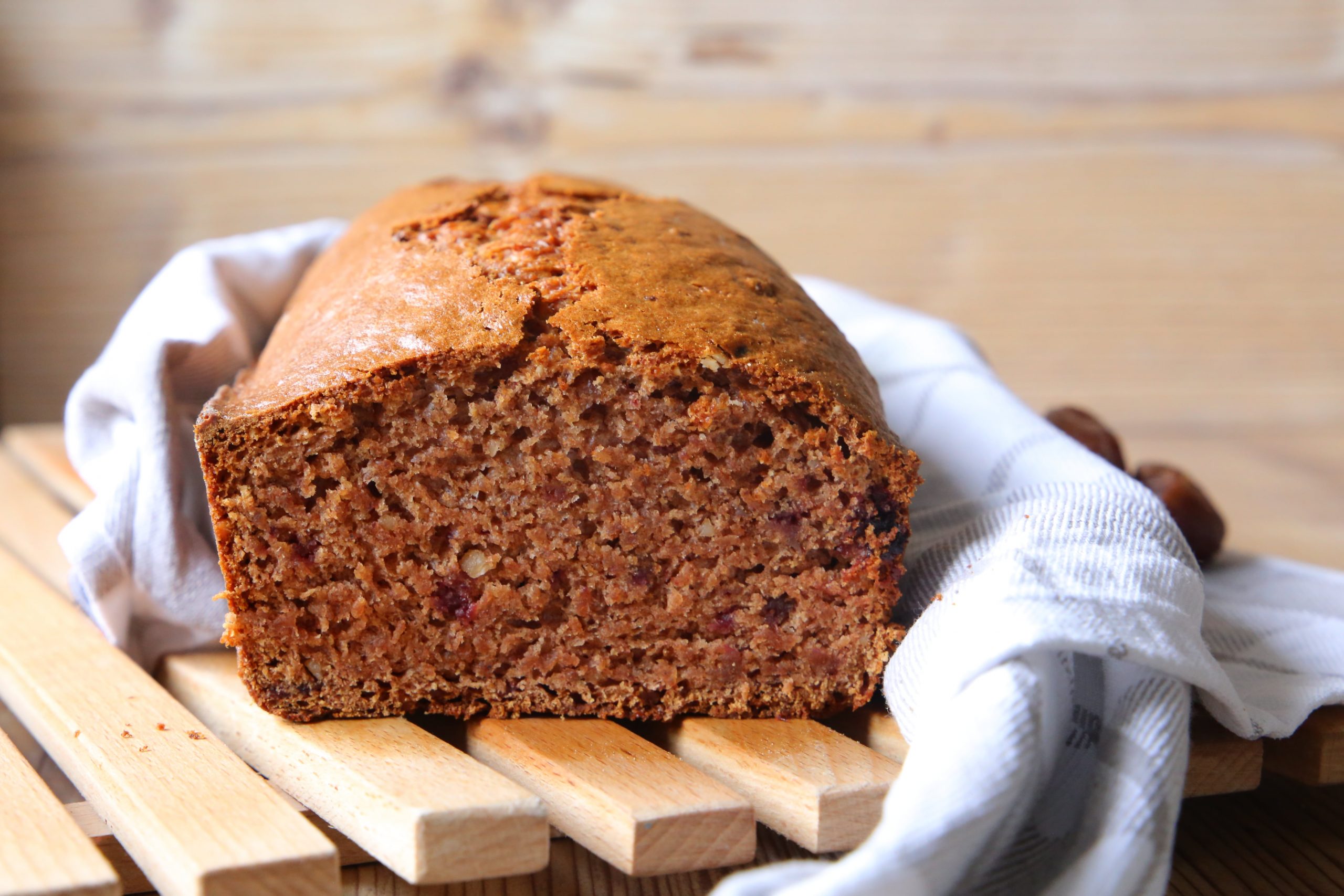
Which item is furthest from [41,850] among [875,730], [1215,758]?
[1215,758]

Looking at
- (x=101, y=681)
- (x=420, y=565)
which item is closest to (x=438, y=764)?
(x=420, y=565)

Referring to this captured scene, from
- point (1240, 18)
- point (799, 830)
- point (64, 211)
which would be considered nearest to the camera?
point (799, 830)

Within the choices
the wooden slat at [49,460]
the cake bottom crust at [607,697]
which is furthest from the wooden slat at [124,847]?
the wooden slat at [49,460]

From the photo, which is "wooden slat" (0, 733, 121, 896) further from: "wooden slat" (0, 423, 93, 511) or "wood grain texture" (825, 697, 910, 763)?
"wooden slat" (0, 423, 93, 511)

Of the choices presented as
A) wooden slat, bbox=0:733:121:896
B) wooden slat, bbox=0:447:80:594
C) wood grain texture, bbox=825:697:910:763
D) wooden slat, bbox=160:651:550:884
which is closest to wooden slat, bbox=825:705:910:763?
wood grain texture, bbox=825:697:910:763

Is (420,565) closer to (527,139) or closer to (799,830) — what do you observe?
Result: (799,830)

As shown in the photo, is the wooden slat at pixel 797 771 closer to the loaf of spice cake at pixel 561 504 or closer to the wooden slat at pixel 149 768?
the loaf of spice cake at pixel 561 504

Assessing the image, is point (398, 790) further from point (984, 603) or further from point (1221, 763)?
point (1221, 763)
